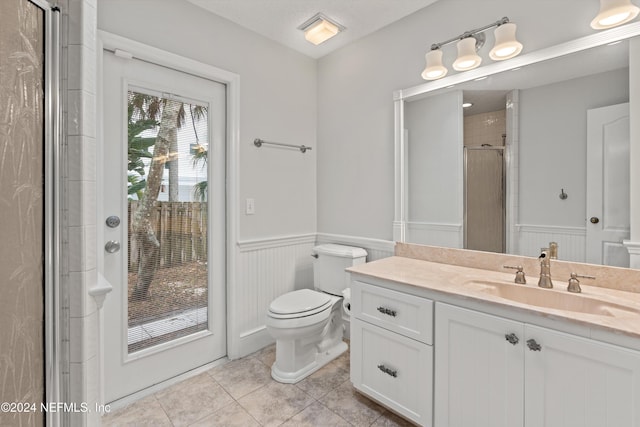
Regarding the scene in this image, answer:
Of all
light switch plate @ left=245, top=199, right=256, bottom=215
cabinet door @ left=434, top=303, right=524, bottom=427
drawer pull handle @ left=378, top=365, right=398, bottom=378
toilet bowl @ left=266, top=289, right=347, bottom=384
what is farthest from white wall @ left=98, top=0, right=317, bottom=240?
cabinet door @ left=434, top=303, right=524, bottom=427

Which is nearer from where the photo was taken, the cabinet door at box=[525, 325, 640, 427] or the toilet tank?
the cabinet door at box=[525, 325, 640, 427]

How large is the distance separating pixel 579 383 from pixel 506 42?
59.4 inches

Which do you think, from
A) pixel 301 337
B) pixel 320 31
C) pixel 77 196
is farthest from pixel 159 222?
pixel 320 31

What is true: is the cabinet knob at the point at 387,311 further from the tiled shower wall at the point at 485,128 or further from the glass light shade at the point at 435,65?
the glass light shade at the point at 435,65

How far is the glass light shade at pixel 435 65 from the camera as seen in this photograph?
182cm

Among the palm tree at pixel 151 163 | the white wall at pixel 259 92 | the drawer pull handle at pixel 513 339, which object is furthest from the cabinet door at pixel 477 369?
the palm tree at pixel 151 163

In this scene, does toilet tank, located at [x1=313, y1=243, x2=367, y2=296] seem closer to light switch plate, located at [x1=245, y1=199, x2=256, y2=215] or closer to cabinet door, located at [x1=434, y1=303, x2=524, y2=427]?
light switch plate, located at [x1=245, y1=199, x2=256, y2=215]

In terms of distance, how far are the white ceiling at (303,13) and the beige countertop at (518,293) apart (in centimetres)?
165

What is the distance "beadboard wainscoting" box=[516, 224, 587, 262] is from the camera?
4.85ft

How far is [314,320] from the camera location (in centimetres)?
194

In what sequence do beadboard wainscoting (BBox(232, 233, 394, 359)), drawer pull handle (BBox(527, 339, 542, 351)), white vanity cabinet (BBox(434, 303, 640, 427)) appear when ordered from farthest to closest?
1. beadboard wainscoting (BBox(232, 233, 394, 359))
2. drawer pull handle (BBox(527, 339, 542, 351))
3. white vanity cabinet (BBox(434, 303, 640, 427))

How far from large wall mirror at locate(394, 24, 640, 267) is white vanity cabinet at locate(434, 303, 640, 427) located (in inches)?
24.5

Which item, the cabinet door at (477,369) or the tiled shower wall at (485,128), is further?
the tiled shower wall at (485,128)

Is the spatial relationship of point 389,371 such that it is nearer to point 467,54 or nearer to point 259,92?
point 467,54
